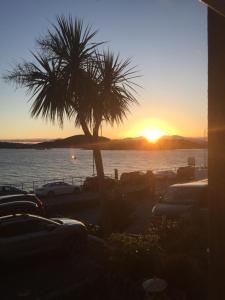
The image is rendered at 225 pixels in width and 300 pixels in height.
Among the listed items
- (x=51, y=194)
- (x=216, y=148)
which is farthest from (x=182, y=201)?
(x=51, y=194)

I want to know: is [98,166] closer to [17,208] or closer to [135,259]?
[135,259]

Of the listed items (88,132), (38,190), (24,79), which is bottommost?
(38,190)

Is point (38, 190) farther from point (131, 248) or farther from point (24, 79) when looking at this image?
point (131, 248)

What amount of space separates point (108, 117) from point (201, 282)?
5525 mm

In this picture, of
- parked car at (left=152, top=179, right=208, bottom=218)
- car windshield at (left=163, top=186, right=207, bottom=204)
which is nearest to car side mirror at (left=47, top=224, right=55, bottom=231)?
parked car at (left=152, top=179, right=208, bottom=218)

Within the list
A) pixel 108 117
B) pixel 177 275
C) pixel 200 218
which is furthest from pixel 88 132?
pixel 177 275

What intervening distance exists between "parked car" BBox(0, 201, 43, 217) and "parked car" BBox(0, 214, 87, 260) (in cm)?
482

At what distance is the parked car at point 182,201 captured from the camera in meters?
15.3

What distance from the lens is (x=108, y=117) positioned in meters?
12.0

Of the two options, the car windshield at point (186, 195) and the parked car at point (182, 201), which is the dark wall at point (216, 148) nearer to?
the parked car at point (182, 201)

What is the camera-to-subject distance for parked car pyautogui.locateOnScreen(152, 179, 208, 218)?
1528 cm

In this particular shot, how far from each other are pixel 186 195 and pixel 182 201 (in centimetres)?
47

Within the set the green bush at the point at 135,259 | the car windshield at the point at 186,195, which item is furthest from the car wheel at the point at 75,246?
the car windshield at the point at 186,195

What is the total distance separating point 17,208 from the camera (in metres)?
17.0
